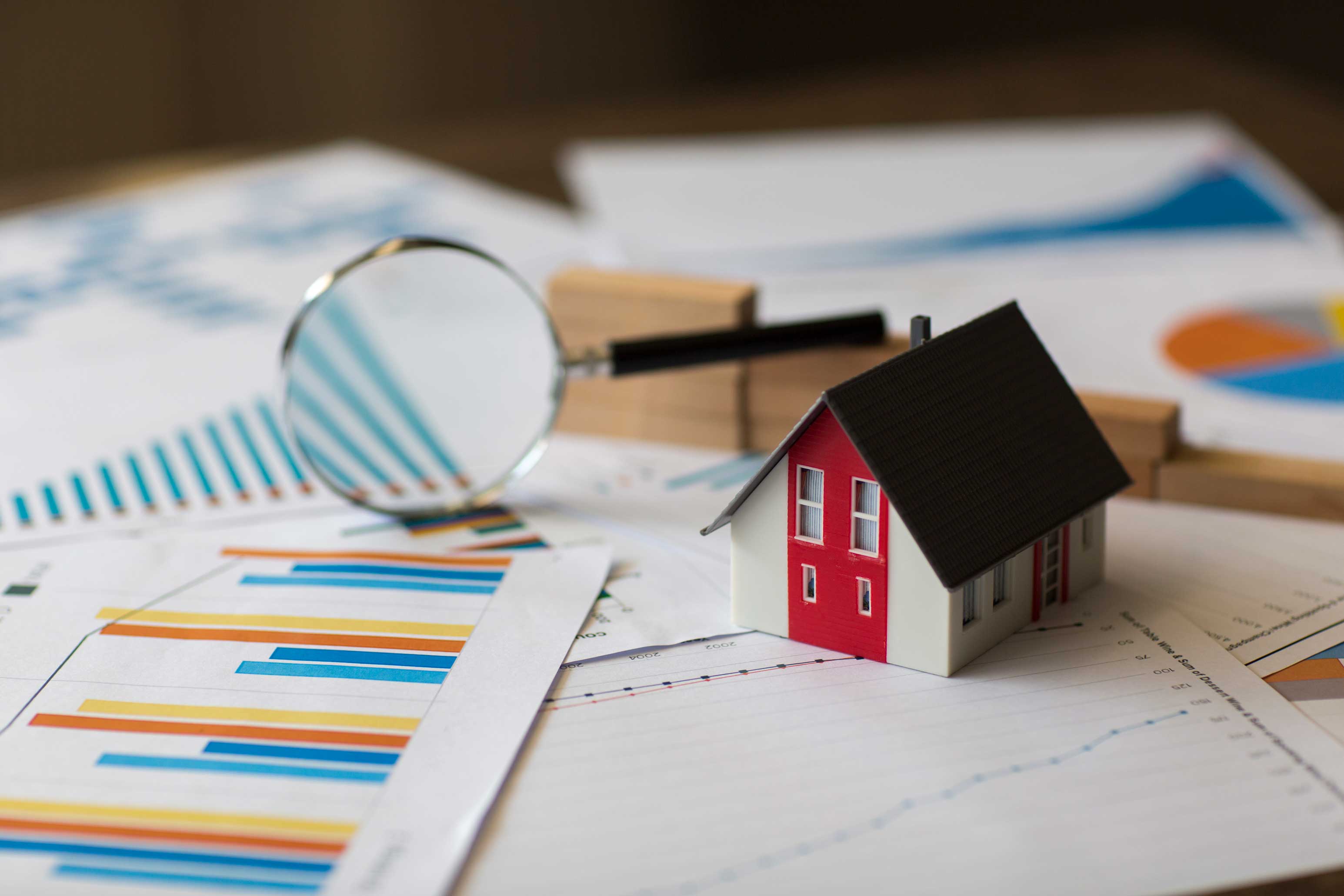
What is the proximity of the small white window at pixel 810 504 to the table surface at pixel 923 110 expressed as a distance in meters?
1.58

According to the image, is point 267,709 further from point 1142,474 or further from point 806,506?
point 1142,474

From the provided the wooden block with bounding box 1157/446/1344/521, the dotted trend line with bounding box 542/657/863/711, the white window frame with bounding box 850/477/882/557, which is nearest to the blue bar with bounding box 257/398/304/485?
the dotted trend line with bounding box 542/657/863/711

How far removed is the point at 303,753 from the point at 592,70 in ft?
13.4

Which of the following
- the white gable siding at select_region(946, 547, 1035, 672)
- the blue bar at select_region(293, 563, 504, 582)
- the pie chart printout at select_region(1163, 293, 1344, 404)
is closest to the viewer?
the white gable siding at select_region(946, 547, 1035, 672)

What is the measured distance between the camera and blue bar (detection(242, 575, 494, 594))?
1262mm

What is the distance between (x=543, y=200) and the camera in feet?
8.48

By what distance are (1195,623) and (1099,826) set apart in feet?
1.07

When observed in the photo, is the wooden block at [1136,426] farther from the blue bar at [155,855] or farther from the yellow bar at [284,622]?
the blue bar at [155,855]

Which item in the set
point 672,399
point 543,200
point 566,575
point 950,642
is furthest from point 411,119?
point 950,642

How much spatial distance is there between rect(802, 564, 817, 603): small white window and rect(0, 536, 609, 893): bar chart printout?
0.66 ft

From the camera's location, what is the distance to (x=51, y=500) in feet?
4.86

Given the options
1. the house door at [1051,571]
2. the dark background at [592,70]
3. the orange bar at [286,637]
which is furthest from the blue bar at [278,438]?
the dark background at [592,70]

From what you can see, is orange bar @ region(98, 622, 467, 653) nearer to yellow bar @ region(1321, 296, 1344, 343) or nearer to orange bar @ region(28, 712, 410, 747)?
orange bar @ region(28, 712, 410, 747)

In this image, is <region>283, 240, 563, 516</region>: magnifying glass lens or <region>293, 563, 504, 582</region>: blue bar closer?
<region>293, 563, 504, 582</region>: blue bar
